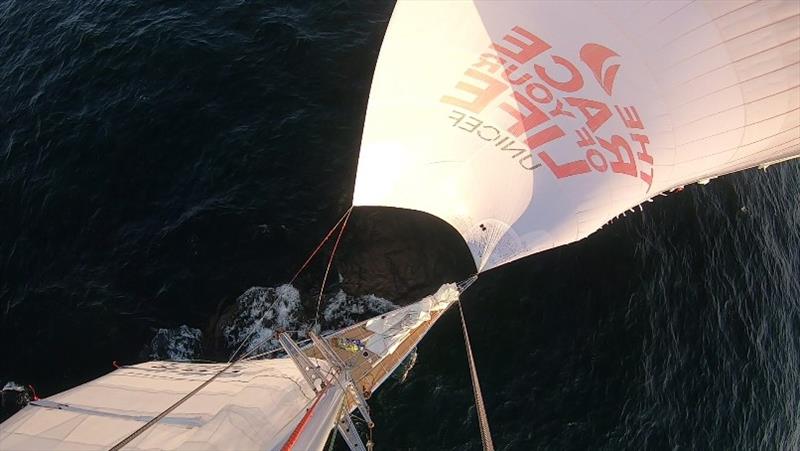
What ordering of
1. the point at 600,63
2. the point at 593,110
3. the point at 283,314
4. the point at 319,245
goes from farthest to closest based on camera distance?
the point at 319,245, the point at 283,314, the point at 593,110, the point at 600,63

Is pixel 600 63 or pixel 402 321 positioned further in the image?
pixel 402 321

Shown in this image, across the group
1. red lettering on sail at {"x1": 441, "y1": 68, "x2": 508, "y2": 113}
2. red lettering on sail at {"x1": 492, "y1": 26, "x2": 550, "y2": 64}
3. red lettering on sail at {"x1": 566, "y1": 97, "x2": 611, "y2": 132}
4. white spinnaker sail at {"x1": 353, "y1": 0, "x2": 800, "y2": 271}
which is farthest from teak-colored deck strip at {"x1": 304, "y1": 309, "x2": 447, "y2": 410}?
red lettering on sail at {"x1": 492, "y1": 26, "x2": 550, "y2": 64}

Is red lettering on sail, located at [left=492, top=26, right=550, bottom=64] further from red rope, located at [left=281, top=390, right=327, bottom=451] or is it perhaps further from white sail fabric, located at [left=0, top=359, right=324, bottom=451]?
white sail fabric, located at [left=0, top=359, right=324, bottom=451]

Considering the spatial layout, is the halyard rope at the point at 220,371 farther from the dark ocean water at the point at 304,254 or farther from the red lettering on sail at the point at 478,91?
the red lettering on sail at the point at 478,91

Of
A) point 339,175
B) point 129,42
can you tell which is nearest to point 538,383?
point 339,175

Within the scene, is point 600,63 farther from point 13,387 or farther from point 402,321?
point 13,387

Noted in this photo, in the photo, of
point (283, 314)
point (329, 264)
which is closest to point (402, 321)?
point (329, 264)
